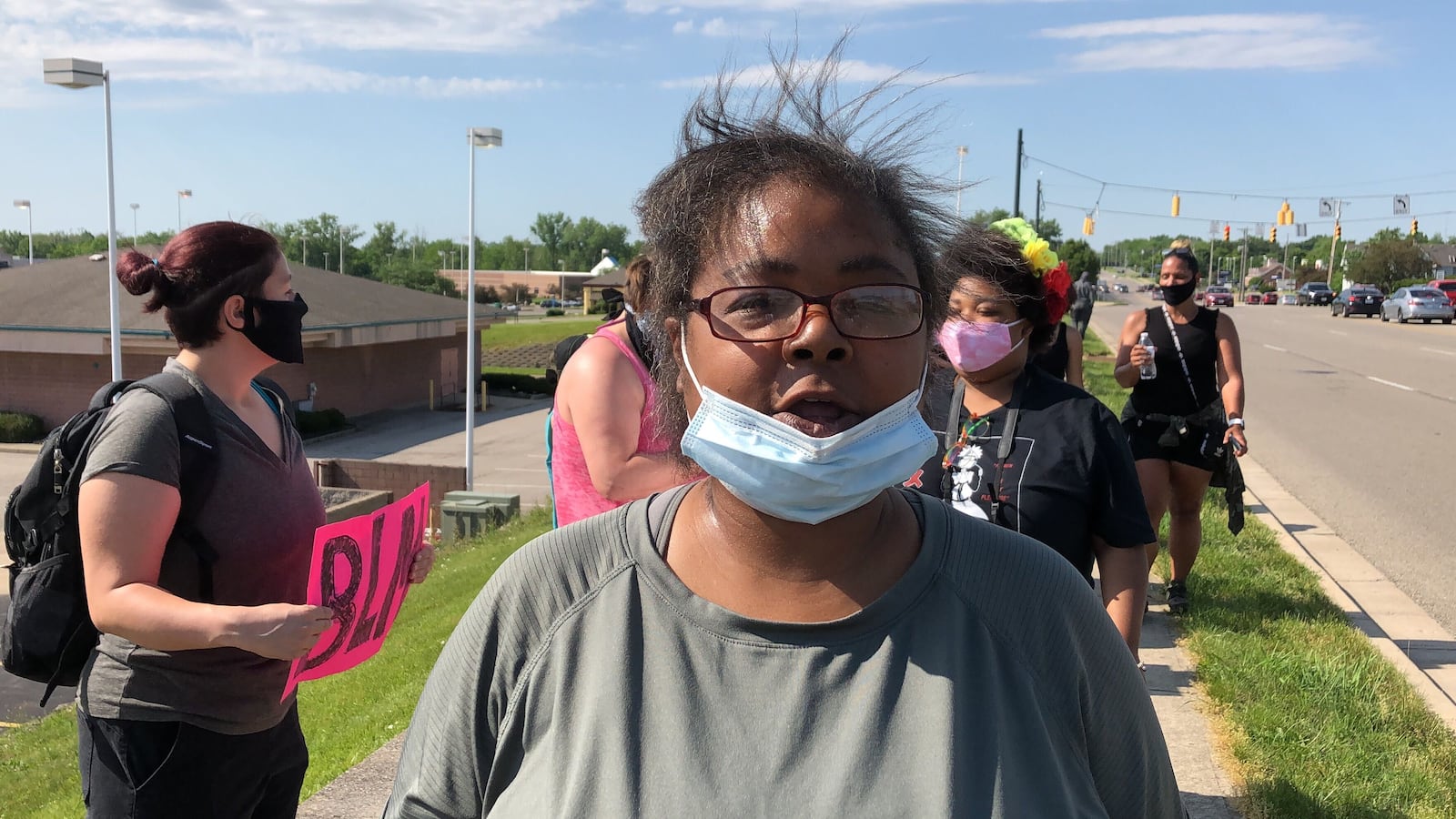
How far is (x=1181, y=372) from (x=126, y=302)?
31571mm

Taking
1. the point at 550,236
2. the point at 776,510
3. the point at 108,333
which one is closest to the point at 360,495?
the point at 776,510

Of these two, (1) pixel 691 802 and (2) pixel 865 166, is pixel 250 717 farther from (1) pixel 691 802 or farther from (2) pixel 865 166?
(2) pixel 865 166

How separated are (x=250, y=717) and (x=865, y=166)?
2045 mm

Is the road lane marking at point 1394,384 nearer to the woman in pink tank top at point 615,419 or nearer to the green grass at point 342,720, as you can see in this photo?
the green grass at point 342,720

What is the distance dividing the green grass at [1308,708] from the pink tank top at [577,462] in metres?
2.49

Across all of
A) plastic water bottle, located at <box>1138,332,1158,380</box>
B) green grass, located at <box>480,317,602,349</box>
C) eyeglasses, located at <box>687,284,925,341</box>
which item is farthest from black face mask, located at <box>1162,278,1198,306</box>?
green grass, located at <box>480,317,602,349</box>

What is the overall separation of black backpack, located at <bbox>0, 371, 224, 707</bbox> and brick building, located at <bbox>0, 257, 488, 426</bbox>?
27.4 m

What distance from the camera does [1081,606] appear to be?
156 cm

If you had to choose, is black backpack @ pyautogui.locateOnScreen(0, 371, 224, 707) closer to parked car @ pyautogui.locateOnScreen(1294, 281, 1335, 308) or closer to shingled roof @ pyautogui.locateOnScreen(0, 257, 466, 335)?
shingled roof @ pyautogui.locateOnScreen(0, 257, 466, 335)

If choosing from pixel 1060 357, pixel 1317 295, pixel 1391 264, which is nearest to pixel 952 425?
pixel 1060 357

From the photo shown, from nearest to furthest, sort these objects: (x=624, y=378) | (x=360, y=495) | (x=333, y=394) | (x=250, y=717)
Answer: (x=250, y=717) → (x=624, y=378) → (x=360, y=495) → (x=333, y=394)

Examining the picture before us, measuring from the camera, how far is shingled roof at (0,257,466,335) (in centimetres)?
2983

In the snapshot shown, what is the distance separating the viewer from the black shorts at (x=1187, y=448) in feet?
20.1

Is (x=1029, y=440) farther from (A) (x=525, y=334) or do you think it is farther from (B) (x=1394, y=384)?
(A) (x=525, y=334)
